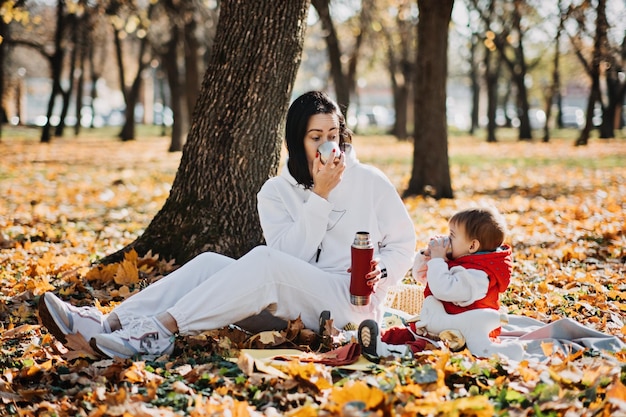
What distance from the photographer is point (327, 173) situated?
3754 mm

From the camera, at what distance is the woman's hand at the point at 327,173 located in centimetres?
375

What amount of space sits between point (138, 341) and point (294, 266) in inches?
34.0

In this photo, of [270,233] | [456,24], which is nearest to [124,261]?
[270,233]

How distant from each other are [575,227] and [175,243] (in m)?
4.44

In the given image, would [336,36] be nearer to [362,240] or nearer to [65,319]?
[362,240]

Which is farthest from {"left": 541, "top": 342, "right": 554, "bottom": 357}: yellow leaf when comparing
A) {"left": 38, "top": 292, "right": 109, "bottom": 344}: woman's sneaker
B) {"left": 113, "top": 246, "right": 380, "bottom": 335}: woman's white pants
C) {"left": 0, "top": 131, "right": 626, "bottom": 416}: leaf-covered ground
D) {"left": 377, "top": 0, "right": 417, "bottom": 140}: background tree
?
{"left": 377, "top": 0, "right": 417, "bottom": 140}: background tree

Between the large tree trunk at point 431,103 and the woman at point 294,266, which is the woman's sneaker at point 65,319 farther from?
the large tree trunk at point 431,103

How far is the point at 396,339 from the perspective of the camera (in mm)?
3760

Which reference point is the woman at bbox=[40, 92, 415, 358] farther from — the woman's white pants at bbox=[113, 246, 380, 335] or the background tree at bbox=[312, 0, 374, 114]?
the background tree at bbox=[312, 0, 374, 114]

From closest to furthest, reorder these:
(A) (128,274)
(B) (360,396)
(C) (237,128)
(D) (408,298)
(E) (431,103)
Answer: (B) (360,396) → (D) (408,298) → (A) (128,274) → (C) (237,128) → (E) (431,103)

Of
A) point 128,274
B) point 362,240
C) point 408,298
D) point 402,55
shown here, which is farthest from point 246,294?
point 402,55

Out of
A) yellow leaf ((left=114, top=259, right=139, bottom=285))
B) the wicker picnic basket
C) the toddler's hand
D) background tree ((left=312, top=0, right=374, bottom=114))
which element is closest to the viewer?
the toddler's hand

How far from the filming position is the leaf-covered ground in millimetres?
2848

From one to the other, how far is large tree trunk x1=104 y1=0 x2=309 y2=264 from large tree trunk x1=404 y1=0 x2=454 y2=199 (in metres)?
4.98
